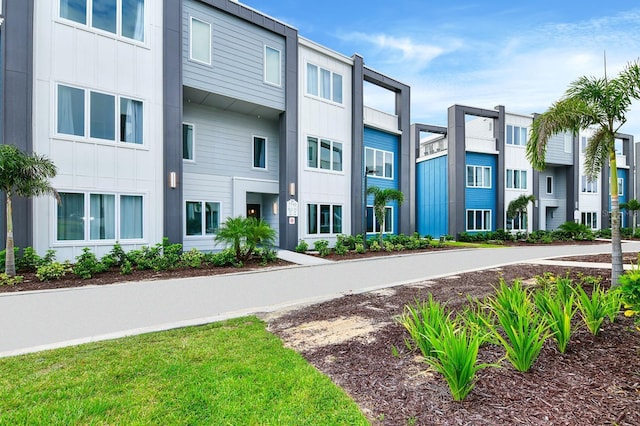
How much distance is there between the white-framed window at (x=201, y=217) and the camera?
562 inches

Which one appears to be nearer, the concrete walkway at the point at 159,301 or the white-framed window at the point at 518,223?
the concrete walkway at the point at 159,301

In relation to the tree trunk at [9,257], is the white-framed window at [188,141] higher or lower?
higher

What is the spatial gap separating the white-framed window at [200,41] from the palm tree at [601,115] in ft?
40.5

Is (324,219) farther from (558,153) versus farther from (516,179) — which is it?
(558,153)

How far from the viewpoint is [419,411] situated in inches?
101

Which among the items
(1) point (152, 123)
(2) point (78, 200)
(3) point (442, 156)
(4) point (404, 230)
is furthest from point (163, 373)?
(3) point (442, 156)

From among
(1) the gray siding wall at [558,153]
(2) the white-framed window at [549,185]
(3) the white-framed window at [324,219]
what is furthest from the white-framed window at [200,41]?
(2) the white-framed window at [549,185]

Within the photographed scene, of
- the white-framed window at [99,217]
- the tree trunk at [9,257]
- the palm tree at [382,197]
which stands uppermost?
the palm tree at [382,197]

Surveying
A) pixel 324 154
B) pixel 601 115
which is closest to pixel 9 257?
pixel 324 154

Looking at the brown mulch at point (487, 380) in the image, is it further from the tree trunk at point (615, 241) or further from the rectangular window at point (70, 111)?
the rectangular window at point (70, 111)

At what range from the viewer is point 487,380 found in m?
2.94

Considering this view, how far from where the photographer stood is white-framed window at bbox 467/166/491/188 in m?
24.7

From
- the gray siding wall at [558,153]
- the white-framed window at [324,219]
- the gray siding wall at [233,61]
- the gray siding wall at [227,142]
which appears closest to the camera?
the gray siding wall at [233,61]

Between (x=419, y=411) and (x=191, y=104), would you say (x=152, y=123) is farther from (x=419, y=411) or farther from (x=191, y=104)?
(x=419, y=411)
